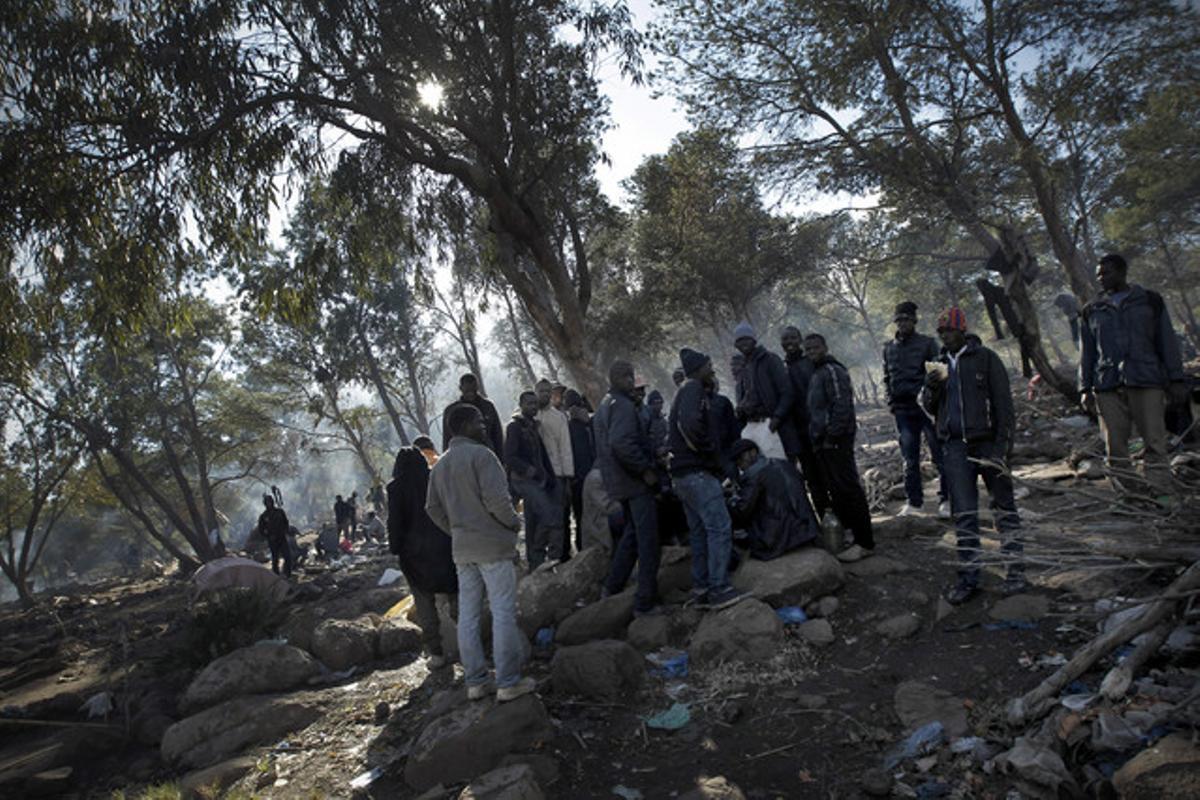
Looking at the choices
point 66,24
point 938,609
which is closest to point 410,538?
point 938,609

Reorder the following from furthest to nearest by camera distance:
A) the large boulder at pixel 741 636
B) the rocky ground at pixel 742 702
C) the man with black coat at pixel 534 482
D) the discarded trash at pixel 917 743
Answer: the man with black coat at pixel 534 482, the large boulder at pixel 741 636, the discarded trash at pixel 917 743, the rocky ground at pixel 742 702

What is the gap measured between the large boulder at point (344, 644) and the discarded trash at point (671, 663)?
3.58 metres

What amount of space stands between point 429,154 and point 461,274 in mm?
3486

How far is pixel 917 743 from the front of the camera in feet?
10.2

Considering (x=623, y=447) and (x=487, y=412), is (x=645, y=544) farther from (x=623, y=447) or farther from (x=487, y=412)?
(x=487, y=412)

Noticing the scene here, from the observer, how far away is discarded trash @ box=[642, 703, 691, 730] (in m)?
3.87

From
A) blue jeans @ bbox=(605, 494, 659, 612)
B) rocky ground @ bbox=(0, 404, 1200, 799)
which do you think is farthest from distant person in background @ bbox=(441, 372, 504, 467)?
blue jeans @ bbox=(605, 494, 659, 612)

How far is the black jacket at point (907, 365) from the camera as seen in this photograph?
600 centimetres

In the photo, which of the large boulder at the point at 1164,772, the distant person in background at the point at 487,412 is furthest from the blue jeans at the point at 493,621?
the large boulder at the point at 1164,772

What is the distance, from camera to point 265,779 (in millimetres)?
4473

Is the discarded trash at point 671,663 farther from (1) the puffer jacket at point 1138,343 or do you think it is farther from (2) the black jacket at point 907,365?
(1) the puffer jacket at point 1138,343

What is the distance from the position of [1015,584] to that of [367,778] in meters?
4.31

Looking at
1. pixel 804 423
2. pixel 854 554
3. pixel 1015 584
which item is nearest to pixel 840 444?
pixel 804 423

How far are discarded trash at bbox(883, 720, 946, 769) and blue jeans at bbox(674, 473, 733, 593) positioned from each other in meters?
1.92
